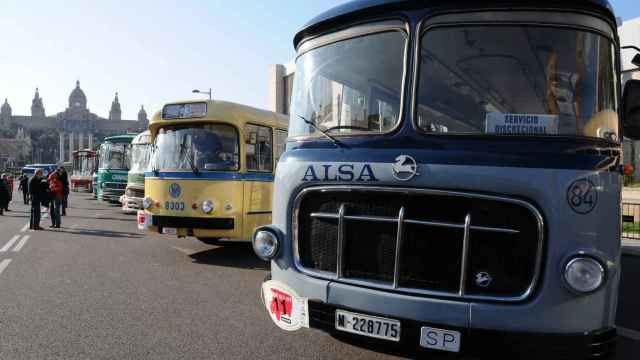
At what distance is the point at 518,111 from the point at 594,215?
30.9 inches

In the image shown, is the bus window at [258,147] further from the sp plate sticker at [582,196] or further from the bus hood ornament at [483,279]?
the sp plate sticker at [582,196]

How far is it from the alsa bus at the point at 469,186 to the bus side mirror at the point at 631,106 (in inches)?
0.4

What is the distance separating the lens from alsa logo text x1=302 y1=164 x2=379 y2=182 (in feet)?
12.3

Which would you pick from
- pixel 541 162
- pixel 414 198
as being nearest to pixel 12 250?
pixel 414 198

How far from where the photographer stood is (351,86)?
4.18 metres

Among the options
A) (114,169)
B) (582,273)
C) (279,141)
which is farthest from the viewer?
(114,169)

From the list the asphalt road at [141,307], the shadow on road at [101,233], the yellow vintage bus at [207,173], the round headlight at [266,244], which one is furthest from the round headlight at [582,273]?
the shadow on road at [101,233]

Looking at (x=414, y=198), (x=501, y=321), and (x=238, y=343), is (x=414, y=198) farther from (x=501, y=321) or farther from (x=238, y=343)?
(x=238, y=343)

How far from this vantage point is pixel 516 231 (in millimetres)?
3377

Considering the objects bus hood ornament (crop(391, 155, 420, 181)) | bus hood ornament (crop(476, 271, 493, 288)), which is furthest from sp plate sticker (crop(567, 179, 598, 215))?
bus hood ornament (crop(391, 155, 420, 181))

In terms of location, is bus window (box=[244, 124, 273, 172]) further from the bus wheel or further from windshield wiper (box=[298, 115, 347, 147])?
windshield wiper (box=[298, 115, 347, 147])

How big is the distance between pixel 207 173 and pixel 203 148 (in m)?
0.45

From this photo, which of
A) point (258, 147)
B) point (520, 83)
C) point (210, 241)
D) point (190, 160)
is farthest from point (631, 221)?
point (520, 83)

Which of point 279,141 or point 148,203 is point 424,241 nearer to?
point 279,141
